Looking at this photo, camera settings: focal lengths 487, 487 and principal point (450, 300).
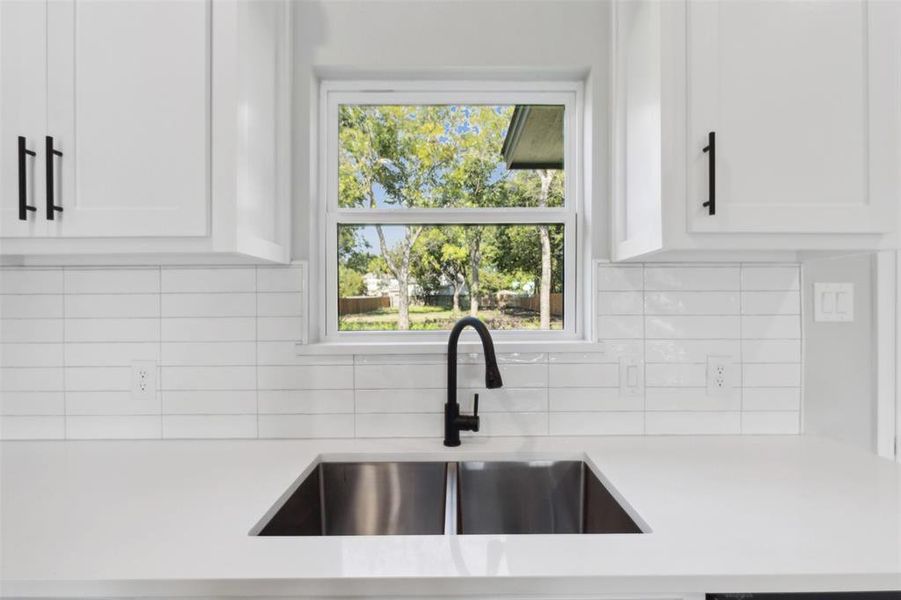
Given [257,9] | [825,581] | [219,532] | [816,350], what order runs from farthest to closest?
[816,350] → [257,9] → [219,532] → [825,581]

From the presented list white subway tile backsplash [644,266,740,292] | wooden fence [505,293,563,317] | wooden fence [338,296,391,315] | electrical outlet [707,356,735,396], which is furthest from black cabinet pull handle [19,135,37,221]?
electrical outlet [707,356,735,396]

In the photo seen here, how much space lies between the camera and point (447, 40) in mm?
1462

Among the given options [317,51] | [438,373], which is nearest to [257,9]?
[317,51]

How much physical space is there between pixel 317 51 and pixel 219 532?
51.4 inches

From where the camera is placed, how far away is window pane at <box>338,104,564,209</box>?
5.24ft

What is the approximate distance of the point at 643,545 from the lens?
0.81 m

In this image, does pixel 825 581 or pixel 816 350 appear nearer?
pixel 825 581

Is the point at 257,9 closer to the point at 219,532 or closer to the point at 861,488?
the point at 219,532

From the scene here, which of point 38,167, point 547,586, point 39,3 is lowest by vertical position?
point 547,586

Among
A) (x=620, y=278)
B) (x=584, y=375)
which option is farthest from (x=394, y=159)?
(x=584, y=375)

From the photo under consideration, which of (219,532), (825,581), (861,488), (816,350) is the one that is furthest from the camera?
(816,350)

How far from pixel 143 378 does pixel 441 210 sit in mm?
1032

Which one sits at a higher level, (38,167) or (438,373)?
(38,167)

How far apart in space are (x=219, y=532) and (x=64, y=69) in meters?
1.07
